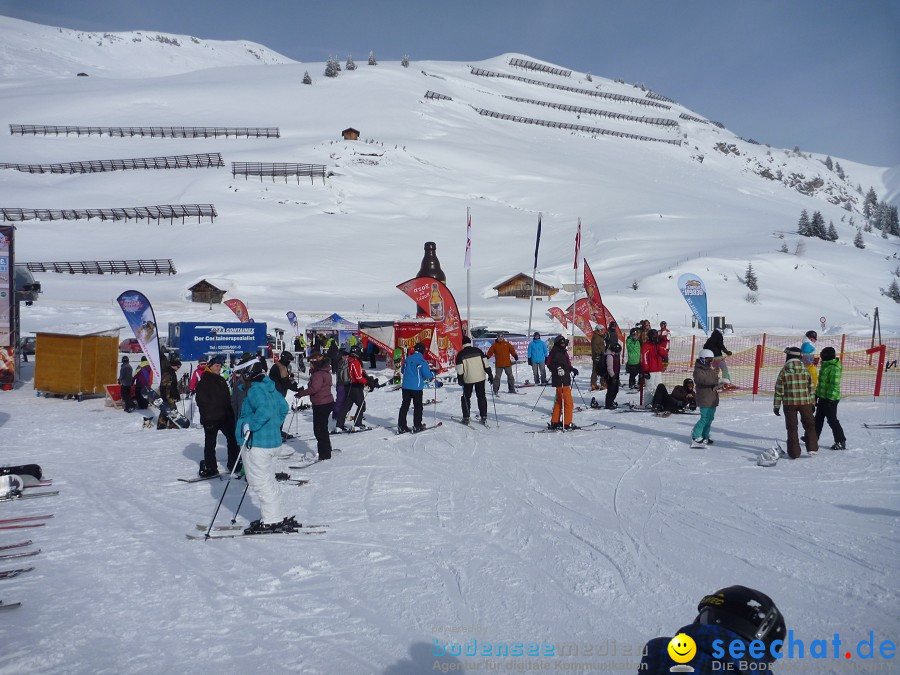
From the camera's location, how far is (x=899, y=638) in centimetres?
364

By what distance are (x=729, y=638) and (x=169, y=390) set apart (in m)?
11.7

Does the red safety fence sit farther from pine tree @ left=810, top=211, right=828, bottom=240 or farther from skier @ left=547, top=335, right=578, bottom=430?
pine tree @ left=810, top=211, right=828, bottom=240

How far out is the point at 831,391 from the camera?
814 cm

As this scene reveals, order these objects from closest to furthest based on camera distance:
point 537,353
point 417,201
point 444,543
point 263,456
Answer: point 444,543, point 263,456, point 537,353, point 417,201

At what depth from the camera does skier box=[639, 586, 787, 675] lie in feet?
6.34

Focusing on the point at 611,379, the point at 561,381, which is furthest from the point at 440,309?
the point at 611,379

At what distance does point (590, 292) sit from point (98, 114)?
9782 centimetres

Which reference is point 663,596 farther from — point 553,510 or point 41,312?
point 41,312

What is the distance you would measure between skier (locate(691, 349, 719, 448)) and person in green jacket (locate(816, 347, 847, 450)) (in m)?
1.28

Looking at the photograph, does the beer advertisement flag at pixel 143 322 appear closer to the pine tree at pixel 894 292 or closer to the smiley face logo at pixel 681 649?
the smiley face logo at pixel 681 649

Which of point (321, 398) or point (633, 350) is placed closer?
point (321, 398)

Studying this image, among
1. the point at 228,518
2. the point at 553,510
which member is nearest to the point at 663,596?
the point at 553,510

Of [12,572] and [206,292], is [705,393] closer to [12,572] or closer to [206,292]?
[12,572]

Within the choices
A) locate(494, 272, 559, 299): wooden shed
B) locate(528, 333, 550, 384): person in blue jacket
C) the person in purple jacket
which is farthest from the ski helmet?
locate(494, 272, 559, 299): wooden shed
